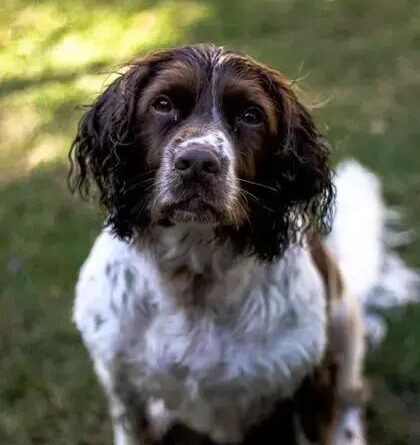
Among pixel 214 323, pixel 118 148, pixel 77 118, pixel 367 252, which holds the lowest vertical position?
pixel 367 252

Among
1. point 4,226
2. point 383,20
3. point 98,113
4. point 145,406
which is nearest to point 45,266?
point 4,226

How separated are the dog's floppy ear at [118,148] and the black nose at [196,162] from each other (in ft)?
0.85

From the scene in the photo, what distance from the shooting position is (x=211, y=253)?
2922mm

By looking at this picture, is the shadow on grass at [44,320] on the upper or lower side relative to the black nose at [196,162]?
lower

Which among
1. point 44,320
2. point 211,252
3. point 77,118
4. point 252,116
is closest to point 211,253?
point 211,252

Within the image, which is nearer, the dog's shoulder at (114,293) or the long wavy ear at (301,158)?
the long wavy ear at (301,158)

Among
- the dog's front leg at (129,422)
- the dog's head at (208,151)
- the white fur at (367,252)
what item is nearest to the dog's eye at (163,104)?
the dog's head at (208,151)

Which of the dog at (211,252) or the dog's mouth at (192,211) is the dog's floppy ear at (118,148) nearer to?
the dog at (211,252)

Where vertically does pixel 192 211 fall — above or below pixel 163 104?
below

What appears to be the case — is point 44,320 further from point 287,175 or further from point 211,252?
point 287,175

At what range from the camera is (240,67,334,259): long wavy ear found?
2.83 metres

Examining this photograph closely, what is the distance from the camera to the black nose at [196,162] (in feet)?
8.28

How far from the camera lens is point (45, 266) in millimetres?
4414

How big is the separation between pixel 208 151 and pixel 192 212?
0.20m
